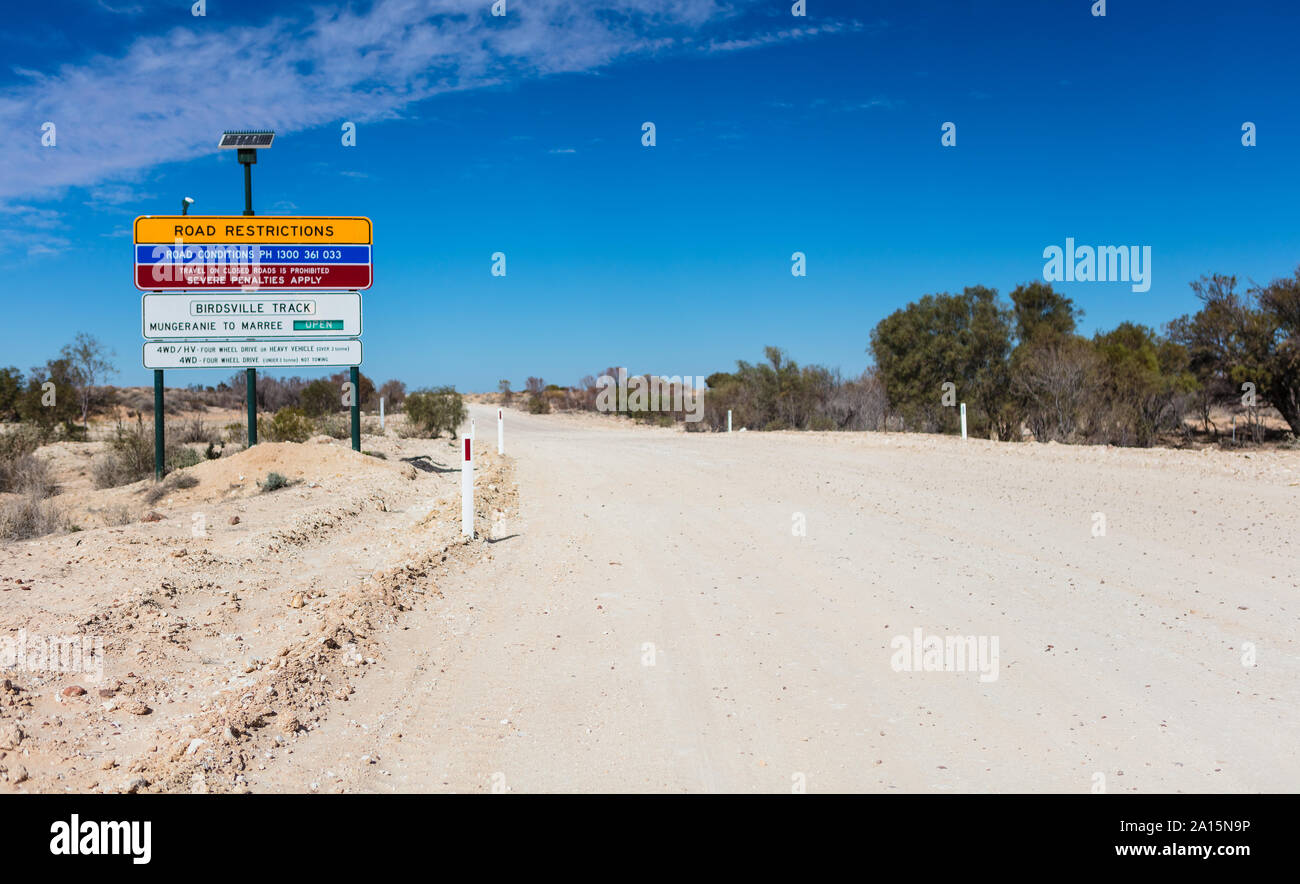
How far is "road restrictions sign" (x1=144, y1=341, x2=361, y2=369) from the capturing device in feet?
57.0

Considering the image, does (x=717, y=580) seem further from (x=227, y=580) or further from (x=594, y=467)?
(x=594, y=467)

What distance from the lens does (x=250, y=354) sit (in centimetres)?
1783

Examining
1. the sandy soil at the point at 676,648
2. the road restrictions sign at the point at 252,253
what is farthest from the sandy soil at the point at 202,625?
the road restrictions sign at the point at 252,253

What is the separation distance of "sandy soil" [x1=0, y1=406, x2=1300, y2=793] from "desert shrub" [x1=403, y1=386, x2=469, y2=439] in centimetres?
2181

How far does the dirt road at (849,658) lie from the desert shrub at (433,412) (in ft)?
76.0

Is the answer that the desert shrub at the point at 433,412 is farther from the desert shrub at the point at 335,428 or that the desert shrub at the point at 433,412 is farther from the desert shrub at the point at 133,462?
the desert shrub at the point at 133,462

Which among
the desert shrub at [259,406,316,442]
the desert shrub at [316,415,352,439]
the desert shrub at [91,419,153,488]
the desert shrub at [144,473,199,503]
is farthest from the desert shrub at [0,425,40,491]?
the desert shrub at [316,415,352,439]

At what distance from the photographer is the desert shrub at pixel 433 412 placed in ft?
111

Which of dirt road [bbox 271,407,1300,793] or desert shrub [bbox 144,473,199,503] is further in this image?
desert shrub [bbox 144,473,199,503]

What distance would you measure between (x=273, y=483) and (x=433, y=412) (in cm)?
1973

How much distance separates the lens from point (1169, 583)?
24.1 feet

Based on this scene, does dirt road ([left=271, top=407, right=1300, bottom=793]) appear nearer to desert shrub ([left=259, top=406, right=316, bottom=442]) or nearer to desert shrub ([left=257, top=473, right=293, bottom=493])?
desert shrub ([left=257, top=473, right=293, bottom=493])
